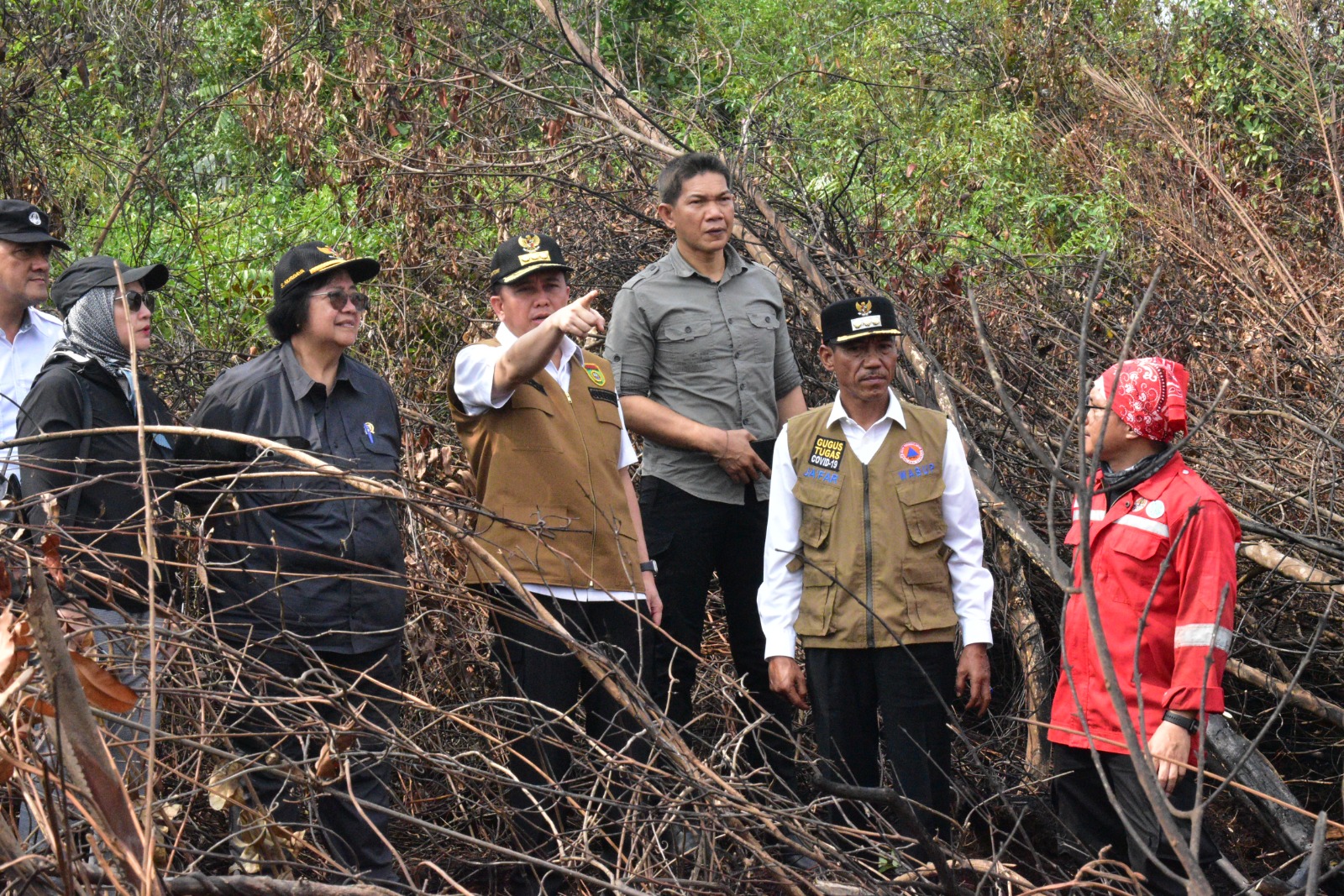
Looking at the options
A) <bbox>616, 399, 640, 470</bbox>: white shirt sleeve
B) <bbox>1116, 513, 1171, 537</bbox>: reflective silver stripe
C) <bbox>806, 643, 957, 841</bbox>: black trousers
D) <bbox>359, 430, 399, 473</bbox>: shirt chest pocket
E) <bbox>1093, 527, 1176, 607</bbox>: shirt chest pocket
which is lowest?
<bbox>806, 643, 957, 841</bbox>: black trousers

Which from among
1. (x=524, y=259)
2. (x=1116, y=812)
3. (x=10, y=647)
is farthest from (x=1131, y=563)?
(x=10, y=647)

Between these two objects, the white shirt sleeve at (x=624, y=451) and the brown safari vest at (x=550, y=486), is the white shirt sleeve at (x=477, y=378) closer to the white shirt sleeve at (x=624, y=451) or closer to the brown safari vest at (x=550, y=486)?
the brown safari vest at (x=550, y=486)

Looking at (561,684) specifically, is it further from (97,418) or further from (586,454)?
(97,418)

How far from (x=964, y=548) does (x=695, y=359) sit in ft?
3.49

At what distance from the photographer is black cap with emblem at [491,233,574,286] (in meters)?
3.61

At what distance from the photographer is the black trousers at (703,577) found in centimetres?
397

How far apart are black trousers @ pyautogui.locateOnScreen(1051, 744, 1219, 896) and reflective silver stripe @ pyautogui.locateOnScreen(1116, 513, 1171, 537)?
0.52m

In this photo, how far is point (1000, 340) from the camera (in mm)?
5352

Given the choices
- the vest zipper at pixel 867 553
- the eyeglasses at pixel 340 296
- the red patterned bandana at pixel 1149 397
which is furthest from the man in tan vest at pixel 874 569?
the eyeglasses at pixel 340 296

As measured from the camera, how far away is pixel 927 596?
3455 millimetres

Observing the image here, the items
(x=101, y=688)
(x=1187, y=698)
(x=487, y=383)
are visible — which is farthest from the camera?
(x=487, y=383)

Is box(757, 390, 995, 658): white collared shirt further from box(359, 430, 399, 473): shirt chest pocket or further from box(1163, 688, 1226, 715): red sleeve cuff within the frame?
box(359, 430, 399, 473): shirt chest pocket

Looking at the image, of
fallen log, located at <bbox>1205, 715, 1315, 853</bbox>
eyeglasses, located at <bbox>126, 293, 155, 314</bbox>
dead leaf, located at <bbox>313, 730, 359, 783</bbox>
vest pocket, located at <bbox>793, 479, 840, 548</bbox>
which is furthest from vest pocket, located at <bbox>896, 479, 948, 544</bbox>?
eyeglasses, located at <bbox>126, 293, 155, 314</bbox>

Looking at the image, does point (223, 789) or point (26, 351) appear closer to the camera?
point (223, 789)
